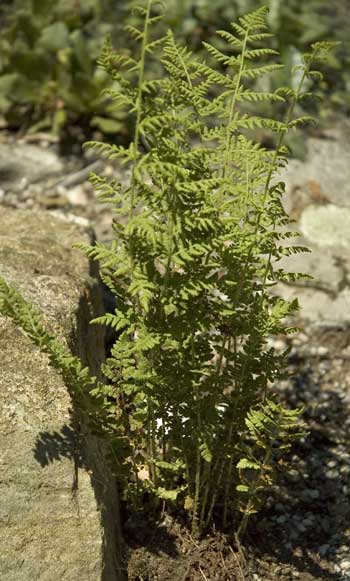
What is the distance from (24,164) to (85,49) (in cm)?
87

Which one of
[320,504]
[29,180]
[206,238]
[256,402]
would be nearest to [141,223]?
[206,238]

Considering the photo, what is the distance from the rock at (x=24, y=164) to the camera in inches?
219

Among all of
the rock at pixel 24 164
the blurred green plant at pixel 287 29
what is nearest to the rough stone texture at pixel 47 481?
the rock at pixel 24 164

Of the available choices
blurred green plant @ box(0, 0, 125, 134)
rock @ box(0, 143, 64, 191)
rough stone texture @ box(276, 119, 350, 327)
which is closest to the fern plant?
rough stone texture @ box(276, 119, 350, 327)

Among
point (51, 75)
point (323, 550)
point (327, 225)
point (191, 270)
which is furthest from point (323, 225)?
point (191, 270)

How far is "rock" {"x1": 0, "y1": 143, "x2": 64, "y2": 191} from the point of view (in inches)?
219

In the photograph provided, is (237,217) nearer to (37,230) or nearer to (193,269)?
(193,269)

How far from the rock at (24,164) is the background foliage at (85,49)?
0.59 feet

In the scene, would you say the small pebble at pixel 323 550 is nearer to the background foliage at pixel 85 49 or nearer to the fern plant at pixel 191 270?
the fern plant at pixel 191 270

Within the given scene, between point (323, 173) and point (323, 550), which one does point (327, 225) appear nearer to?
point (323, 173)

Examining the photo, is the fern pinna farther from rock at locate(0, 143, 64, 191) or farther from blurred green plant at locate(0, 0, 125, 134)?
blurred green plant at locate(0, 0, 125, 134)

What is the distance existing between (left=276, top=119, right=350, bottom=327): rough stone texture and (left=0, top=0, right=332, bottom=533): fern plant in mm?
1758

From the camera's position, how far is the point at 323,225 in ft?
16.9

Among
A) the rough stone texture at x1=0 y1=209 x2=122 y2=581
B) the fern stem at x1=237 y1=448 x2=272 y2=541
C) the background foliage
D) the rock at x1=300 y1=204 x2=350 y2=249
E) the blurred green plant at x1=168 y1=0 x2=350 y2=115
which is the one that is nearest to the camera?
the rough stone texture at x1=0 y1=209 x2=122 y2=581
